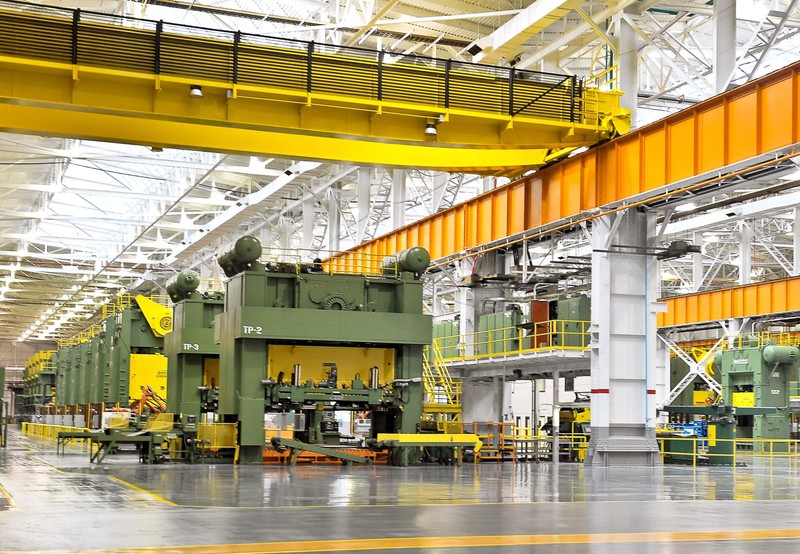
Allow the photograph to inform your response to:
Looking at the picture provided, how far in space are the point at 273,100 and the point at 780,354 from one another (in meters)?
26.2

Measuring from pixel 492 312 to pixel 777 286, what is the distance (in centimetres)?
1113

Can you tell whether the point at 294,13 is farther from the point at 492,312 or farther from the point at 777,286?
the point at 777,286

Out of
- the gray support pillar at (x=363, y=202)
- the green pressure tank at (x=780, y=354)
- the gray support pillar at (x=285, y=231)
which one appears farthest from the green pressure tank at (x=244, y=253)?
the green pressure tank at (x=780, y=354)

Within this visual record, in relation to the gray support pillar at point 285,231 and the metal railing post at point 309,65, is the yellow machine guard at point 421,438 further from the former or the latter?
the gray support pillar at point 285,231

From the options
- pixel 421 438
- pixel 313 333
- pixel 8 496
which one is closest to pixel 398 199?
pixel 313 333

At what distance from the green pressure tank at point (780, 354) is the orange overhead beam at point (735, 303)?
9.25 feet

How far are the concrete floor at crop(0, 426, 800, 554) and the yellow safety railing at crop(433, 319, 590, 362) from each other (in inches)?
281

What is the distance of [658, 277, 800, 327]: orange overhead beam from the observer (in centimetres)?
3547

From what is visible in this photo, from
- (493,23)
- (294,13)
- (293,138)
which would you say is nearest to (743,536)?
(293,138)

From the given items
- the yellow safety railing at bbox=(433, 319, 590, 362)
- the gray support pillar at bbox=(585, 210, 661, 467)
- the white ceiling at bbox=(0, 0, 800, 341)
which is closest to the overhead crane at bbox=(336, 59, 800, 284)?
the gray support pillar at bbox=(585, 210, 661, 467)

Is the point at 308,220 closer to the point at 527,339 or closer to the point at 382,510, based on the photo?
the point at 527,339

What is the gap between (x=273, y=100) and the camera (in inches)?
862

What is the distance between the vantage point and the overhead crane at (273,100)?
20.2 meters

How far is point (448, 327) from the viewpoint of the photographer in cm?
4212
